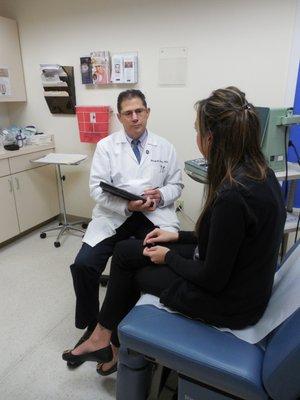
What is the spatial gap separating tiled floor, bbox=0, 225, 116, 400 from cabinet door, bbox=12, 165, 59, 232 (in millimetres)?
308

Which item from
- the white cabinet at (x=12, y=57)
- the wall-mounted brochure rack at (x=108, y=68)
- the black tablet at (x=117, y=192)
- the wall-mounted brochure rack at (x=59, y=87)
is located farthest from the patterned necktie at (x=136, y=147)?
the white cabinet at (x=12, y=57)

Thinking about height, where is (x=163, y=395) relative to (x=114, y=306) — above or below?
below

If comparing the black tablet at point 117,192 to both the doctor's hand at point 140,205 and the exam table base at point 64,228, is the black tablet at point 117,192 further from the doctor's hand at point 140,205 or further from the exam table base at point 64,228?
the exam table base at point 64,228

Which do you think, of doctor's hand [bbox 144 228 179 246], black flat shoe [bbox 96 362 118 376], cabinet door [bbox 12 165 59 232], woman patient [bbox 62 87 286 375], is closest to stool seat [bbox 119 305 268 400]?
woman patient [bbox 62 87 286 375]

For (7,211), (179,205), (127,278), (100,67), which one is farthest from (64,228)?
(127,278)

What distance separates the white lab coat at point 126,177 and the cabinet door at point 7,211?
1.15 metres

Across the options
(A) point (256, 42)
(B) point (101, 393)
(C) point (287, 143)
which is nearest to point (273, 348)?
(B) point (101, 393)

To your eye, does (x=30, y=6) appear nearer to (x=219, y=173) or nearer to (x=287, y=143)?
(x=287, y=143)

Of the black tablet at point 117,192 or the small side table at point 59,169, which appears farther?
the small side table at point 59,169

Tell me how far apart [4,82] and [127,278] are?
233cm

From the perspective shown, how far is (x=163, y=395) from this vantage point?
1331mm

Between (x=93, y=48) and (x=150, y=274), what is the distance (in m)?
2.12

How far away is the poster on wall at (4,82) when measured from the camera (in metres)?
2.66

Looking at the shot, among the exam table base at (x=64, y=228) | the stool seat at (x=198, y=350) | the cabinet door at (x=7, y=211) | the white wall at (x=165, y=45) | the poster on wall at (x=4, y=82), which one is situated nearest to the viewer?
the stool seat at (x=198, y=350)
